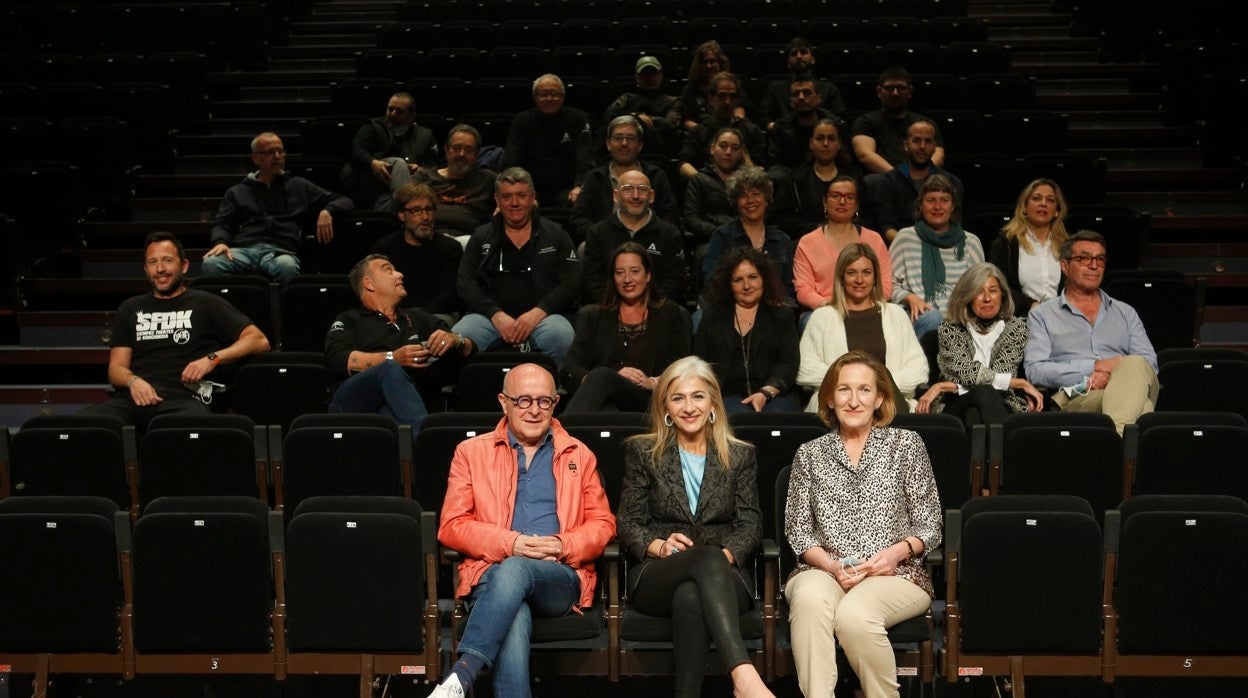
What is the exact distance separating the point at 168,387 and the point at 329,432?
115 cm

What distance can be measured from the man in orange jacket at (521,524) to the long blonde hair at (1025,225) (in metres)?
2.38

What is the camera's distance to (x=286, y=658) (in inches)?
145

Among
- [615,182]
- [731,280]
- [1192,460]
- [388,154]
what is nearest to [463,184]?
[388,154]

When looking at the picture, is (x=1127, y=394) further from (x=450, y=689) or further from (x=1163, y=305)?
(x=450, y=689)

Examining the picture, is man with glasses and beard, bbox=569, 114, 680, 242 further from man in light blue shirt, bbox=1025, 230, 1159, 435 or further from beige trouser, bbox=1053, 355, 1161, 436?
beige trouser, bbox=1053, 355, 1161, 436

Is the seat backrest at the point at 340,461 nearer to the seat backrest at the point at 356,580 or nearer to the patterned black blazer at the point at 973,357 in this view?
the seat backrest at the point at 356,580

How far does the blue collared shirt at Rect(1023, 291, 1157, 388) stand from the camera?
482 cm

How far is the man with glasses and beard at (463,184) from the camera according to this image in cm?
635

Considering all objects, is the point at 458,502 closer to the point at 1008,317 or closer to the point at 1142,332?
the point at 1008,317

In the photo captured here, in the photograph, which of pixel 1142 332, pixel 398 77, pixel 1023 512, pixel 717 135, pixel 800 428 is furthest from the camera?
pixel 398 77

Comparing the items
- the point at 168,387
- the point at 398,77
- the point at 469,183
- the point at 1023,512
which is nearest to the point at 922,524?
the point at 1023,512

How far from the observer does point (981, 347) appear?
4.86m

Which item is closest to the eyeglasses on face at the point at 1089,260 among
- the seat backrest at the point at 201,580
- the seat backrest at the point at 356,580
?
the seat backrest at the point at 356,580

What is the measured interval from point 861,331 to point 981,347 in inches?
16.2
